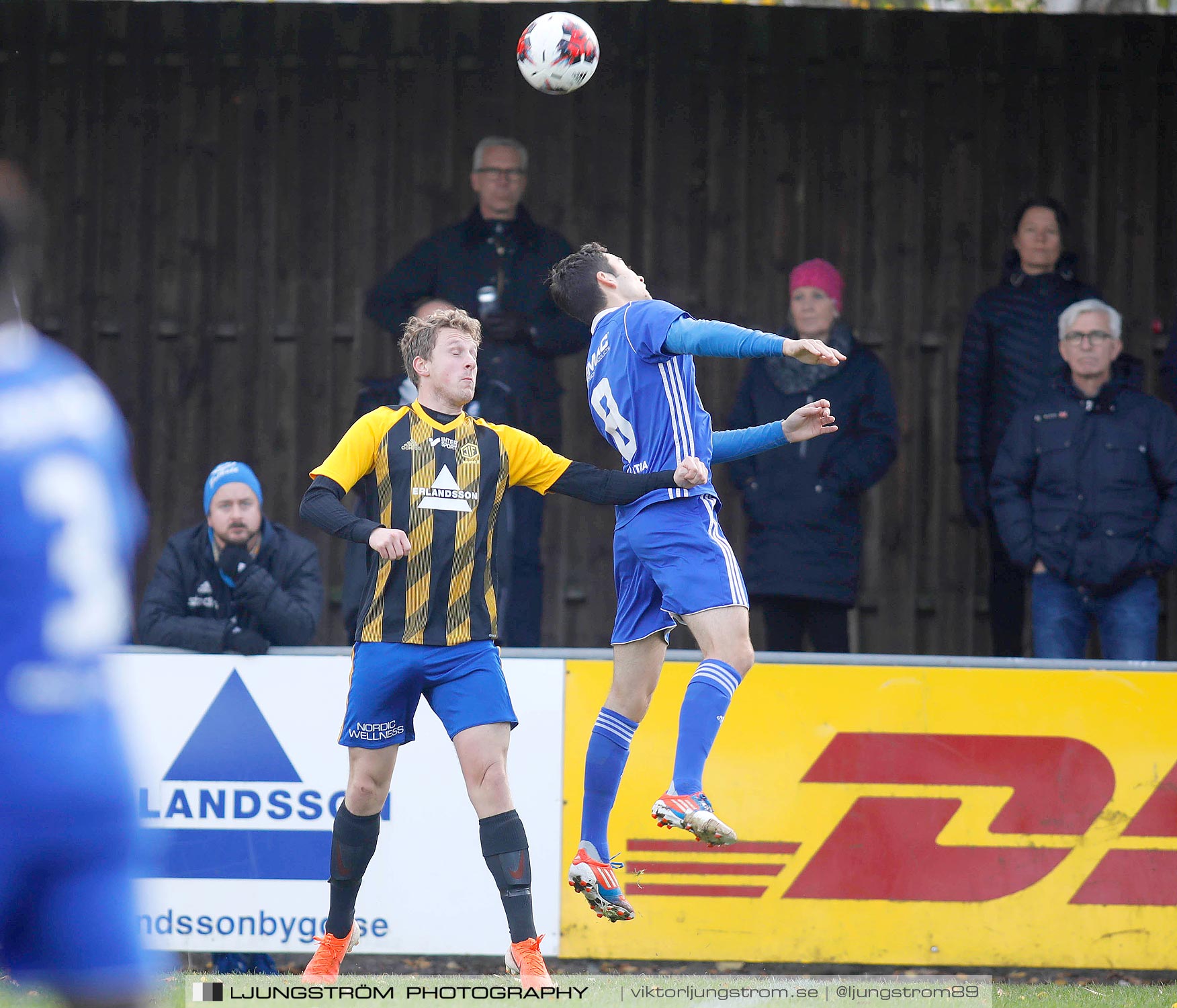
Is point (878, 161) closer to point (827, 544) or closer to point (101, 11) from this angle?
point (827, 544)

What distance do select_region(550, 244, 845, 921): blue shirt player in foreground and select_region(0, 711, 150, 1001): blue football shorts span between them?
123 inches

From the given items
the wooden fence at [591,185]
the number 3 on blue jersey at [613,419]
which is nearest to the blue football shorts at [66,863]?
the number 3 on blue jersey at [613,419]

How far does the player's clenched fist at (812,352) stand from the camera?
4.95 meters

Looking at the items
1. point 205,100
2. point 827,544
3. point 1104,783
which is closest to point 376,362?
point 205,100

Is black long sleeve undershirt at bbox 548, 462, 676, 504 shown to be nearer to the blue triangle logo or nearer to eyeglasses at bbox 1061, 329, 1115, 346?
the blue triangle logo

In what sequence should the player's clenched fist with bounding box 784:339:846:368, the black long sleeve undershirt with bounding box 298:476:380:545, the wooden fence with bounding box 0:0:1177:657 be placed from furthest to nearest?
1. the wooden fence with bounding box 0:0:1177:657
2. the black long sleeve undershirt with bounding box 298:476:380:545
3. the player's clenched fist with bounding box 784:339:846:368

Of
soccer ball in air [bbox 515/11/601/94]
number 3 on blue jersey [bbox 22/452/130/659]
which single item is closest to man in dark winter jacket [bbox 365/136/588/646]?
soccer ball in air [bbox 515/11/601/94]

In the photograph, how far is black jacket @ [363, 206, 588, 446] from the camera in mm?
8305

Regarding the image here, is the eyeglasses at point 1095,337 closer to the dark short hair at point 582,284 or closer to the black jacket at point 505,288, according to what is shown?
the black jacket at point 505,288

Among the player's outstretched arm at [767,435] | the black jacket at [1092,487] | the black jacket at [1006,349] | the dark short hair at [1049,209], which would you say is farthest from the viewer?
the black jacket at [1006,349]

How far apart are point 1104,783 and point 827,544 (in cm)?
185

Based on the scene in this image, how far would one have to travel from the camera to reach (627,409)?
5.78m

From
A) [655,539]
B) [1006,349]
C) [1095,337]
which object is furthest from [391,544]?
[1006,349]

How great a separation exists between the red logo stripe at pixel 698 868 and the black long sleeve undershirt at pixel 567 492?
6.11ft
